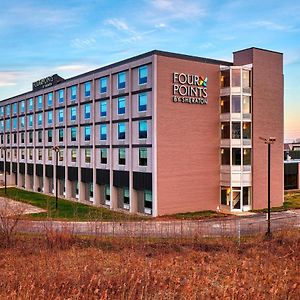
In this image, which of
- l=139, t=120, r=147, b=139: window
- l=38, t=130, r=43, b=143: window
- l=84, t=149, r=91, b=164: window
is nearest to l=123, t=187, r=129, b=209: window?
l=139, t=120, r=147, b=139: window

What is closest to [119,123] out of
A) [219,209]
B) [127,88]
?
[127,88]

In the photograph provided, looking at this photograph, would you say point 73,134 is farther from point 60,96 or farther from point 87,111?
point 60,96

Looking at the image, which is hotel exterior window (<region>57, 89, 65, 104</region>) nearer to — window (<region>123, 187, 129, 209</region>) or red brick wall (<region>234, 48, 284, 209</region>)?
window (<region>123, 187, 129, 209</region>)

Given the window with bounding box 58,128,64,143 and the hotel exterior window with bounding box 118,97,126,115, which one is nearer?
the hotel exterior window with bounding box 118,97,126,115

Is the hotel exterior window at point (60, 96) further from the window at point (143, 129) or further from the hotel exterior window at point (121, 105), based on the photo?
the window at point (143, 129)

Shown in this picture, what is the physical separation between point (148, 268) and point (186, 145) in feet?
87.8

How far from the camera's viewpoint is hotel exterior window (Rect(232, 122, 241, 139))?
44094 mm

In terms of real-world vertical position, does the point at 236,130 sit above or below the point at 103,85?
below

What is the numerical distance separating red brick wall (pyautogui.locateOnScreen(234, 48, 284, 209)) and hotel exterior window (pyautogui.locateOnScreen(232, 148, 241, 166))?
1.97 meters

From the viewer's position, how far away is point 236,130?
4416 centimetres

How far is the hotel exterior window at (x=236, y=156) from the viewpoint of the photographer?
44.0 metres

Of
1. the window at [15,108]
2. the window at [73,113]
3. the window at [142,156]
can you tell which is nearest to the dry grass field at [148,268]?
the window at [142,156]

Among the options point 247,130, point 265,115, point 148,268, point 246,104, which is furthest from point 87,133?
point 148,268

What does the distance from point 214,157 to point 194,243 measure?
72.6ft
